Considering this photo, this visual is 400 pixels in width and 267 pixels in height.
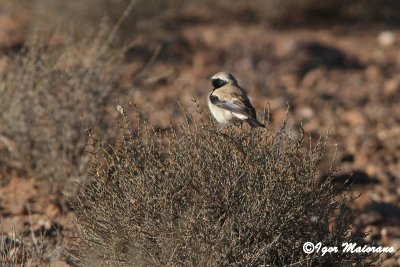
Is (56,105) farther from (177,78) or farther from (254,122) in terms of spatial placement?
(177,78)

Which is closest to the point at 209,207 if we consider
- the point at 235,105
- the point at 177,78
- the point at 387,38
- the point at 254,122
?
the point at 254,122

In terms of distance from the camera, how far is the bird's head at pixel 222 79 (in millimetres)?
6137

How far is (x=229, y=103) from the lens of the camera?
5.83 m

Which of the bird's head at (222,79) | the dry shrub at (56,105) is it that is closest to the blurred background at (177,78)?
the dry shrub at (56,105)

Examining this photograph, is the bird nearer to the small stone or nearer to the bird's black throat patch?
the bird's black throat patch

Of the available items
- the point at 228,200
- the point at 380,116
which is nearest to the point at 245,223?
the point at 228,200

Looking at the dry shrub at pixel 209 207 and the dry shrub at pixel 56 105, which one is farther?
the dry shrub at pixel 56 105

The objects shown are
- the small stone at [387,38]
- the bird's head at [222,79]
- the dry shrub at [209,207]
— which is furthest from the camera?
the small stone at [387,38]

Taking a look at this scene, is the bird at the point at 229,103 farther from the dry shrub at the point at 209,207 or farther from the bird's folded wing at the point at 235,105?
the dry shrub at the point at 209,207

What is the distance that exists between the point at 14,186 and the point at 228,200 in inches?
118

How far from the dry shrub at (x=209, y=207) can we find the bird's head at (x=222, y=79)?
1334 mm

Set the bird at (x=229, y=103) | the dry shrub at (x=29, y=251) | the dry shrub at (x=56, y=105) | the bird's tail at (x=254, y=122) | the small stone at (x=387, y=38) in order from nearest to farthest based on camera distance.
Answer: the dry shrub at (x=29, y=251) → the bird's tail at (x=254, y=122) → the bird at (x=229, y=103) → the dry shrub at (x=56, y=105) → the small stone at (x=387, y=38)

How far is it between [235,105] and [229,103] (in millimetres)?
75

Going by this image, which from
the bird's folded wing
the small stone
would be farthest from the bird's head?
the small stone
